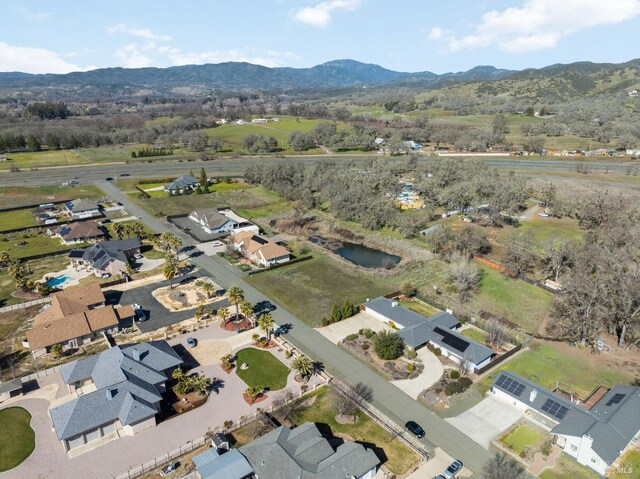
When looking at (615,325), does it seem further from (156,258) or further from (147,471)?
(156,258)

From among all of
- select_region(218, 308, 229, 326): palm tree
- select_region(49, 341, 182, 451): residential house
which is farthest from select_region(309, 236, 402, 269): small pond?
select_region(49, 341, 182, 451): residential house

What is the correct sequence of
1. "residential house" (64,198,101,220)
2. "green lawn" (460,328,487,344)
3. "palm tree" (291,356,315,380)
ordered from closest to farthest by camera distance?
1. "palm tree" (291,356,315,380)
2. "green lawn" (460,328,487,344)
3. "residential house" (64,198,101,220)

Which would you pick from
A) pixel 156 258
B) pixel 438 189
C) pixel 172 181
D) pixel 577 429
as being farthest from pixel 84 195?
pixel 577 429

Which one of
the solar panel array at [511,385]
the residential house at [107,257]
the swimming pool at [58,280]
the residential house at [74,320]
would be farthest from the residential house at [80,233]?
the solar panel array at [511,385]

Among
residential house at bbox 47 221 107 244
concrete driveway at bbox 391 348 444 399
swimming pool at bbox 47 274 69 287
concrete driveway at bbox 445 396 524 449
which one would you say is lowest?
concrete driveway at bbox 445 396 524 449

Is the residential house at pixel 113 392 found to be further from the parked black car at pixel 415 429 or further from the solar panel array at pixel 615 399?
the solar panel array at pixel 615 399

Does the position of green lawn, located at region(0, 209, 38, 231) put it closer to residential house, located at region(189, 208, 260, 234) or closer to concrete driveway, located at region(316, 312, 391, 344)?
residential house, located at region(189, 208, 260, 234)
